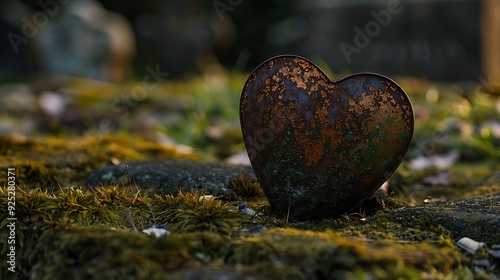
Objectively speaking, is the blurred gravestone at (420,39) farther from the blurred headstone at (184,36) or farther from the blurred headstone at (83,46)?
the blurred headstone at (83,46)

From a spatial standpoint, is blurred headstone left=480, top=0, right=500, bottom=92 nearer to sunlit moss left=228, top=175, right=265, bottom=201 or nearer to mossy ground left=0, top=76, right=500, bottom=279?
mossy ground left=0, top=76, right=500, bottom=279

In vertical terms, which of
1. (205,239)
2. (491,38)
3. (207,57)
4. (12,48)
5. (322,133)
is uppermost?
(322,133)

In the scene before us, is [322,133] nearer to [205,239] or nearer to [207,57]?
[205,239]

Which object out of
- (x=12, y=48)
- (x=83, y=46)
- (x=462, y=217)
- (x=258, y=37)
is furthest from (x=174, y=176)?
(x=12, y=48)

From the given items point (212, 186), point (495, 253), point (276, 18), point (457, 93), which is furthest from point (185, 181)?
point (276, 18)

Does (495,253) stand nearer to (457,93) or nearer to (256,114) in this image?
(256,114)

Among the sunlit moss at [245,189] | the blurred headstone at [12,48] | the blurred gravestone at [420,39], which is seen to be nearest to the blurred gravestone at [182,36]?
the blurred gravestone at [420,39]
